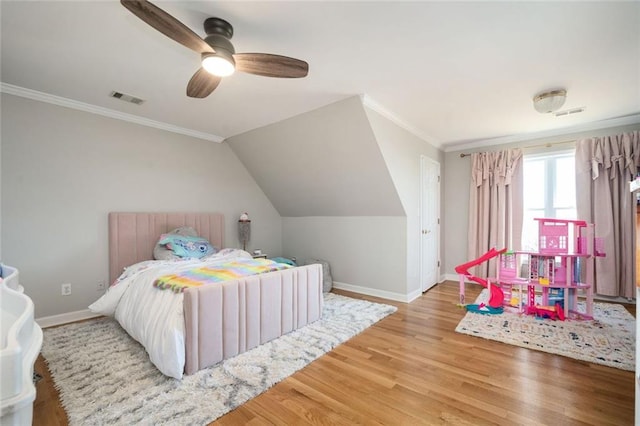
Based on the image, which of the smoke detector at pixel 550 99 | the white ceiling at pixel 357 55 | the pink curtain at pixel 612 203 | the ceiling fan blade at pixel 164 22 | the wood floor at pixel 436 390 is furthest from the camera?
the pink curtain at pixel 612 203

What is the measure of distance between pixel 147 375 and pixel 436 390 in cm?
199

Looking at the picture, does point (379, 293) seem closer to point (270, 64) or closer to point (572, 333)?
point (572, 333)

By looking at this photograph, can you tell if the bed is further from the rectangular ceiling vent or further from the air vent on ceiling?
the air vent on ceiling

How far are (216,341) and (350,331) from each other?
127 cm

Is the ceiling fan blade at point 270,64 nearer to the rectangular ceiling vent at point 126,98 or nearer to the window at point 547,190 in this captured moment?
the rectangular ceiling vent at point 126,98

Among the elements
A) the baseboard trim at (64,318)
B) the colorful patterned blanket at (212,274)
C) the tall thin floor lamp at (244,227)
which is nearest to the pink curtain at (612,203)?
the colorful patterned blanket at (212,274)

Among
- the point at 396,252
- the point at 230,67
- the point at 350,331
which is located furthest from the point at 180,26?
the point at 396,252

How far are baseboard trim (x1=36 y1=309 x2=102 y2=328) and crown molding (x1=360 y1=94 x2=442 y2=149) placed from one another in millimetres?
3785

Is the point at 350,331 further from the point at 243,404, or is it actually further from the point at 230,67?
the point at 230,67

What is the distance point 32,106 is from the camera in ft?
9.61

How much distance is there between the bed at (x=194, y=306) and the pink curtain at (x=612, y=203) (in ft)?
12.2

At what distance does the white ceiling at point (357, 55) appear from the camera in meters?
1.76

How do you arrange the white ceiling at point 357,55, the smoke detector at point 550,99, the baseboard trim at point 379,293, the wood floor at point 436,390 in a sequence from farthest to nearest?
the baseboard trim at point 379,293, the smoke detector at point 550,99, the white ceiling at point 357,55, the wood floor at point 436,390

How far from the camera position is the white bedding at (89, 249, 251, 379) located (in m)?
1.98
